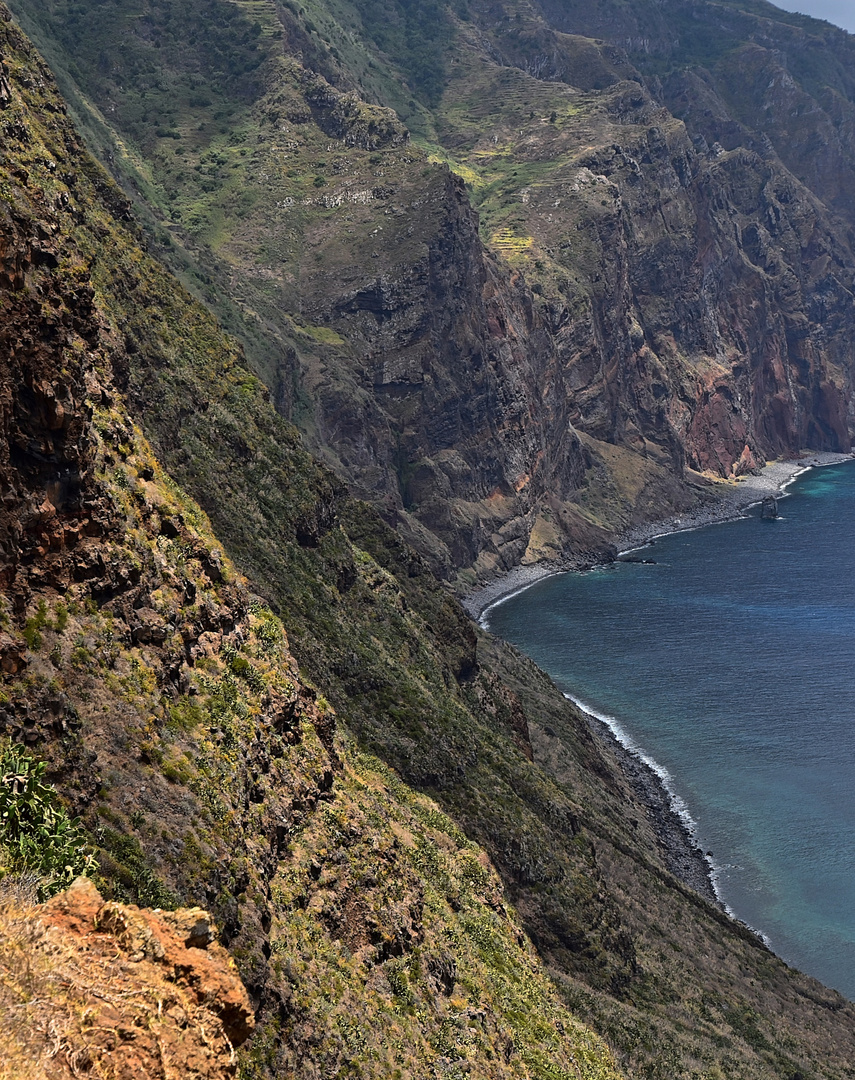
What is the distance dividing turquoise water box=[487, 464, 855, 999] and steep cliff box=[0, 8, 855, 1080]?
43.7 feet

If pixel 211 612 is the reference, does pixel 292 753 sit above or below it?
below

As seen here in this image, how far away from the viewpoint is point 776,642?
7111 inches

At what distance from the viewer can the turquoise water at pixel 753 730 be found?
105500 millimetres

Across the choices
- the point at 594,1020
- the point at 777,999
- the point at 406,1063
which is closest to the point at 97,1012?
the point at 406,1063

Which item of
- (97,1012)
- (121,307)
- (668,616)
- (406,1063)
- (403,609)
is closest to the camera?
(97,1012)

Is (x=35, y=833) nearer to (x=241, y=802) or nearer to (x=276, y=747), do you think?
(x=241, y=802)

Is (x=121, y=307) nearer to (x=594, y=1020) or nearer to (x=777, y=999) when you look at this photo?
(x=594, y=1020)

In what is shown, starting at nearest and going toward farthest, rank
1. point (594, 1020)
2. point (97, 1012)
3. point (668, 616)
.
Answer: point (97, 1012)
point (594, 1020)
point (668, 616)

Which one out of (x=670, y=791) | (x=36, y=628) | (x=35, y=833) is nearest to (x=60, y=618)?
(x=36, y=628)

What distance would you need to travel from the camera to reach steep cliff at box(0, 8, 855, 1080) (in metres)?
30.2

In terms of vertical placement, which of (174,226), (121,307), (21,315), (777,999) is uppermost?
(174,226)

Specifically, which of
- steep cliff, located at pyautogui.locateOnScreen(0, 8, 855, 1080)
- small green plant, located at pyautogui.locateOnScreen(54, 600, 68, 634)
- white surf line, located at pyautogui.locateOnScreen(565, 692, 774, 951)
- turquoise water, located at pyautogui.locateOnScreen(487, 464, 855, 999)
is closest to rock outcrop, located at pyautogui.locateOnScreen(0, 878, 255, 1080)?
steep cliff, located at pyautogui.locateOnScreen(0, 8, 855, 1080)

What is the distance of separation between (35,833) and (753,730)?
13278 cm

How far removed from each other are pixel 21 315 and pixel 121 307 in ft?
146
